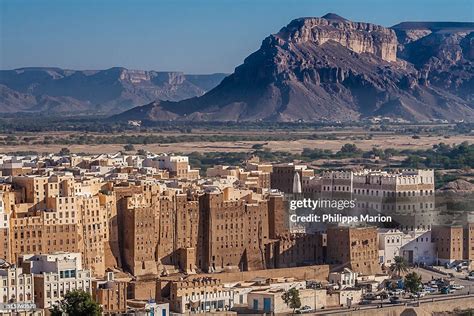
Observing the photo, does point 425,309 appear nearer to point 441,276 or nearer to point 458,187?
point 441,276

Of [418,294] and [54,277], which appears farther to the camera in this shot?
[418,294]

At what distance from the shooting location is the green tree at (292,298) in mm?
56000

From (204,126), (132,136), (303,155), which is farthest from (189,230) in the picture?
(204,126)

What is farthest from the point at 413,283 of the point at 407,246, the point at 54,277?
the point at 54,277

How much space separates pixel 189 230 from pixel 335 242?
Result: 5849 millimetres

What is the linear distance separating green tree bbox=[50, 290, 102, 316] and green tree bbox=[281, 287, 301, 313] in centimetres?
816

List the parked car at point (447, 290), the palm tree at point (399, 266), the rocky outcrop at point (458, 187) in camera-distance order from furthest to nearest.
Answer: the rocky outcrop at point (458, 187) → the palm tree at point (399, 266) → the parked car at point (447, 290)

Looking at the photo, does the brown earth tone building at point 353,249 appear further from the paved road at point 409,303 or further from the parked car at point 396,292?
the paved road at point 409,303

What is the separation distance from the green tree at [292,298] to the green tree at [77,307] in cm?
816

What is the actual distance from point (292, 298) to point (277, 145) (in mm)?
86367

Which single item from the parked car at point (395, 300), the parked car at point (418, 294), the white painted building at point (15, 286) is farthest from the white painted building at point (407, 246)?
the white painted building at point (15, 286)

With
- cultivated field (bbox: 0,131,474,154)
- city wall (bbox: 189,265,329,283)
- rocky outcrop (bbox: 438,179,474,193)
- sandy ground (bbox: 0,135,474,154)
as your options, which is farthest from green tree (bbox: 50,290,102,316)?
sandy ground (bbox: 0,135,474,154)

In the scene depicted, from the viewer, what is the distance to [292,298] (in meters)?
56.1

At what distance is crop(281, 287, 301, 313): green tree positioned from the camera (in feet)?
184
